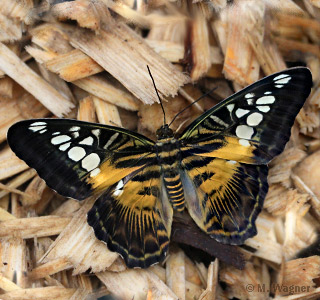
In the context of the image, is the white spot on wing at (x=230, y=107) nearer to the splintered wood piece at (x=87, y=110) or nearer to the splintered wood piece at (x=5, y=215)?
the splintered wood piece at (x=87, y=110)

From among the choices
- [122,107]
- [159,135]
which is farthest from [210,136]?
[122,107]

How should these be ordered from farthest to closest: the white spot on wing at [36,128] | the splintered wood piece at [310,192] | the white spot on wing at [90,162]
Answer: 1. the splintered wood piece at [310,192]
2. the white spot on wing at [90,162]
3. the white spot on wing at [36,128]

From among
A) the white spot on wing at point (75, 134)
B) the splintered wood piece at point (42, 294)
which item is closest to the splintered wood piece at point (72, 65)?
the white spot on wing at point (75, 134)

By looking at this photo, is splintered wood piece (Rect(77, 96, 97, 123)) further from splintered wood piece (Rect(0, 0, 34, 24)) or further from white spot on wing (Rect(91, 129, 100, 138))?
splintered wood piece (Rect(0, 0, 34, 24))

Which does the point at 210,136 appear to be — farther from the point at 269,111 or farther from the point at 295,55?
the point at 295,55

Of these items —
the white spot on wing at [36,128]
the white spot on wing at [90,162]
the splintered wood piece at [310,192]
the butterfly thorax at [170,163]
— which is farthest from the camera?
the splintered wood piece at [310,192]

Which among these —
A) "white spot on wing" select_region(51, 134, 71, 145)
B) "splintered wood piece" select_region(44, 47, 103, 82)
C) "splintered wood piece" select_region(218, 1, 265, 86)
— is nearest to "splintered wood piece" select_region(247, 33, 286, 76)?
"splintered wood piece" select_region(218, 1, 265, 86)
